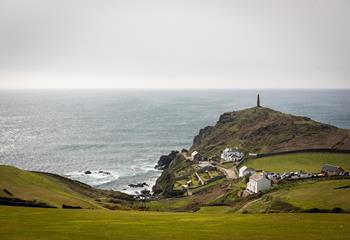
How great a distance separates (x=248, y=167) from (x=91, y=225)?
65.4 metres

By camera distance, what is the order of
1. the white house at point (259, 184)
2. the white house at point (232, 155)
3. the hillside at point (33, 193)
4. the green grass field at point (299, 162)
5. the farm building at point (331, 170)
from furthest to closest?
the white house at point (232, 155) < the green grass field at point (299, 162) < the farm building at point (331, 170) < the white house at point (259, 184) < the hillside at point (33, 193)

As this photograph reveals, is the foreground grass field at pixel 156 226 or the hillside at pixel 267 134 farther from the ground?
the foreground grass field at pixel 156 226

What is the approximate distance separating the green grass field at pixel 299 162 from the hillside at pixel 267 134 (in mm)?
7563

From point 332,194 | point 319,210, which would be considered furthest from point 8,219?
point 332,194

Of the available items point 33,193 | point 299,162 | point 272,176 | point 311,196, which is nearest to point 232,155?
point 299,162

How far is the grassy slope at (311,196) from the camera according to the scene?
46.9m

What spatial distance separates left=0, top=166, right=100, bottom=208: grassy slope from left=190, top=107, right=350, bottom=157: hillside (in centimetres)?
6782

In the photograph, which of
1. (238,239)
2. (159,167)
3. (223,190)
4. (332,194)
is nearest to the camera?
(238,239)

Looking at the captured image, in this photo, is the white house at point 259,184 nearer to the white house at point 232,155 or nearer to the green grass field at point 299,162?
the green grass field at point 299,162

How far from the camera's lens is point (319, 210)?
144 feet

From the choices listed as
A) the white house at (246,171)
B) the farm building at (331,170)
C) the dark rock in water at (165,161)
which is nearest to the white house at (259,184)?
the white house at (246,171)

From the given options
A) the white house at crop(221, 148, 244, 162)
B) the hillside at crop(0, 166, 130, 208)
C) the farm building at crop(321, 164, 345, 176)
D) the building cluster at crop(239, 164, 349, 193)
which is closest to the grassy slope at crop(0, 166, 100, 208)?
the hillside at crop(0, 166, 130, 208)

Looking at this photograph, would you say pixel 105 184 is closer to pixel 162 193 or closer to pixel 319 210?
pixel 162 193

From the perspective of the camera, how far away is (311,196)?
5197 centimetres
